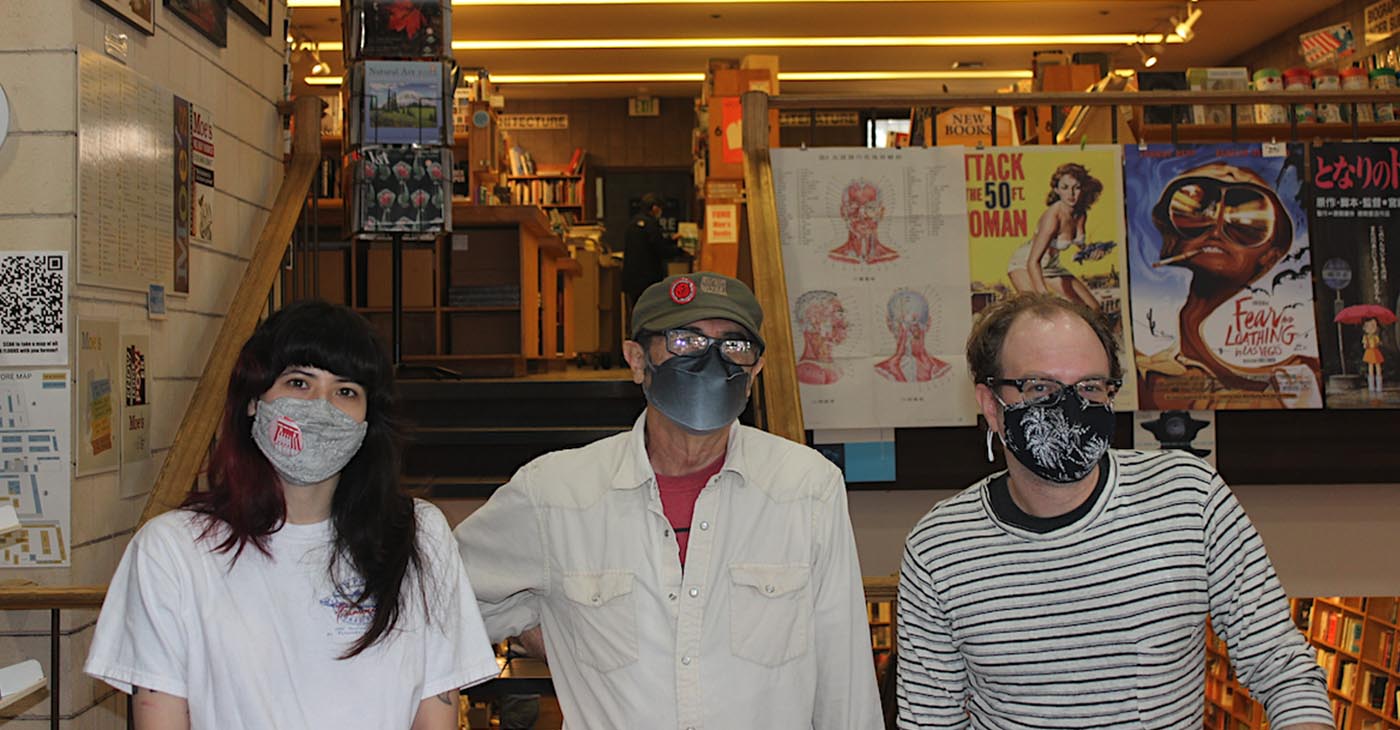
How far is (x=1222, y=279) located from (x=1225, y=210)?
0.25m

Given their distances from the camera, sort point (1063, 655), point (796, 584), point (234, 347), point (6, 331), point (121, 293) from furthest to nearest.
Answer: point (234, 347), point (121, 293), point (6, 331), point (796, 584), point (1063, 655)

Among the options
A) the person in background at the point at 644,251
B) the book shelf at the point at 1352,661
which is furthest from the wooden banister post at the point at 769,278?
the person in background at the point at 644,251

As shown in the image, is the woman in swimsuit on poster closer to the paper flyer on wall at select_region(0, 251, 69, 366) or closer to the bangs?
the bangs

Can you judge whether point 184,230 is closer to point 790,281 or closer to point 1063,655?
point 790,281

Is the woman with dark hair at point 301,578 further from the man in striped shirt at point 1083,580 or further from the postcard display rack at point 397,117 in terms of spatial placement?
the postcard display rack at point 397,117

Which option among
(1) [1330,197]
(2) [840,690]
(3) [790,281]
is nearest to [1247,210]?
(1) [1330,197]

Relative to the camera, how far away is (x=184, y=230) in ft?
12.2

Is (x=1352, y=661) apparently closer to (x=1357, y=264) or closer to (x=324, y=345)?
(x=1357, y=264)

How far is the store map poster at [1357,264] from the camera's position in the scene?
425 cm

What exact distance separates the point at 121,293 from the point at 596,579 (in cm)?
196

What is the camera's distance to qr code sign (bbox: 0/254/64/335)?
2.98m

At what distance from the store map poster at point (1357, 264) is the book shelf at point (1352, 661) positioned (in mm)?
2691

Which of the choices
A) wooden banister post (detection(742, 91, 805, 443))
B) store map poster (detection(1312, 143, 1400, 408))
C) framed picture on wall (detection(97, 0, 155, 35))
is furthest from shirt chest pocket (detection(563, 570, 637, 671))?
store map poster (detection(1312, 143, 1400, 408))

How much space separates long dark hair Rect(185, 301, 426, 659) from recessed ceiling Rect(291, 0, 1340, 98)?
7782mm
